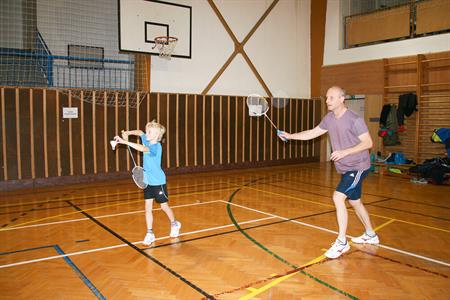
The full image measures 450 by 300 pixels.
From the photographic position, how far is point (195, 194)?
8352 mm

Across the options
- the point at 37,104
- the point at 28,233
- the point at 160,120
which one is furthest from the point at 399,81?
the point at 28,233

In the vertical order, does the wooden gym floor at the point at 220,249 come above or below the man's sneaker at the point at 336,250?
below

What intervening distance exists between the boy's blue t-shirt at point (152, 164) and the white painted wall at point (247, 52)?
678cm

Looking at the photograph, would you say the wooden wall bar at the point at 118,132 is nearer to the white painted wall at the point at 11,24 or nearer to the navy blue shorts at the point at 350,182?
the white painted wall at the point at 11,24

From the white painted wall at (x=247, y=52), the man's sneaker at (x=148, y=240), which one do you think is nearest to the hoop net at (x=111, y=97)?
the white painted wall at (x=247, y=52)

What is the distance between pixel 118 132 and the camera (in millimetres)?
10289

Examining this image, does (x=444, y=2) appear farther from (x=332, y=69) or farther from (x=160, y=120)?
(x=160, y=120)

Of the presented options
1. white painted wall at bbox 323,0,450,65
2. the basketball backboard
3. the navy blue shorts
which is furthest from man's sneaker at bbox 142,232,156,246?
white painted wall at bbox 323,0,450,65

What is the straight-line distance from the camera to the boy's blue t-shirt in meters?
4.68

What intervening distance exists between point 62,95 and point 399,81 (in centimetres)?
1006

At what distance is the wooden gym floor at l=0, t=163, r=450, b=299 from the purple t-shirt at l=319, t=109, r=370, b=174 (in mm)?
1063

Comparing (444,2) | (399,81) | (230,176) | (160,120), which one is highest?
(444,2)

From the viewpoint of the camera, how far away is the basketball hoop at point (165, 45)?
10523 mm

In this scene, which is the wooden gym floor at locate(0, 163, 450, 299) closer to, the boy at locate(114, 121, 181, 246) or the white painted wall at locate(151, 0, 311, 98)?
the boy at locate(114, 121, 181, 246)
